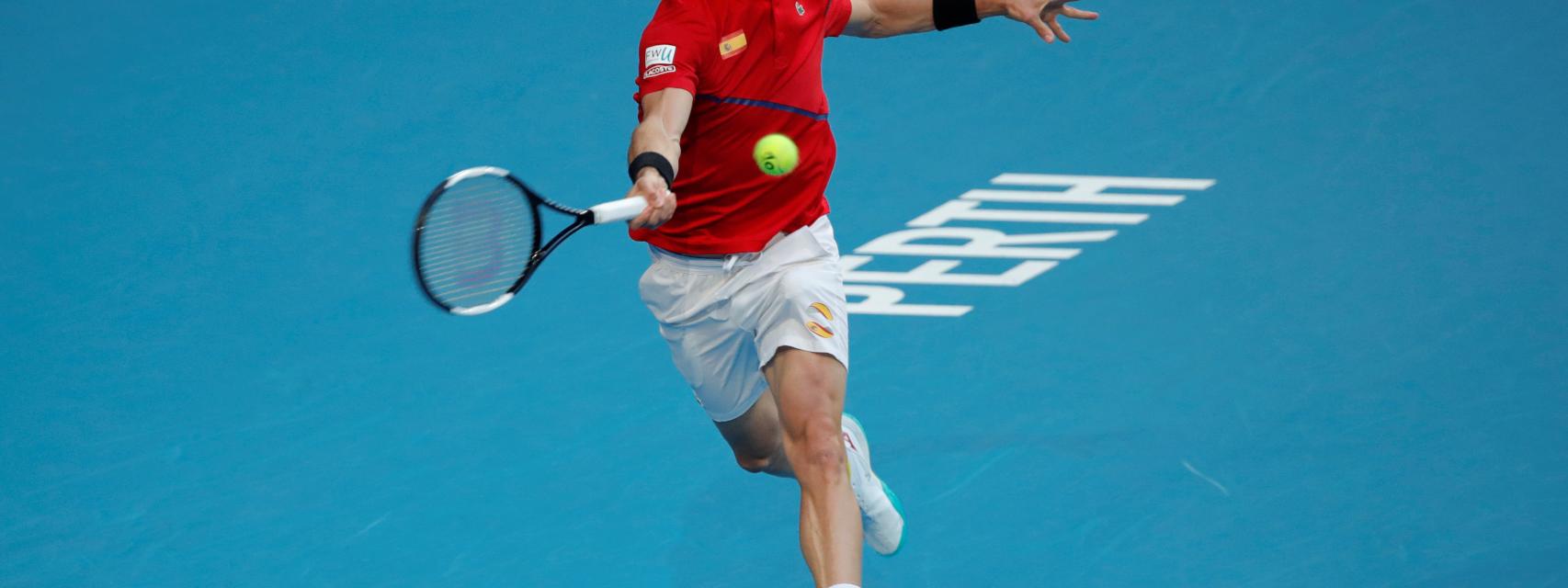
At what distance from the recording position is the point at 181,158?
8125 mm

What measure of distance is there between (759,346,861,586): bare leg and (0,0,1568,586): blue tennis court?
78 cm

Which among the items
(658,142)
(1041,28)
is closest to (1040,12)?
(1041,28)

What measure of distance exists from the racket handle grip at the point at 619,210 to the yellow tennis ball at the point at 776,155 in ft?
2.34

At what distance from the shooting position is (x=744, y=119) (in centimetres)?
474

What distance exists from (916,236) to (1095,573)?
237 cm

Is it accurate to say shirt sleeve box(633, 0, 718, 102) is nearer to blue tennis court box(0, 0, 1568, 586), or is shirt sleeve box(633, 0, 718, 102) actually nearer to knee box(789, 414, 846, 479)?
knee box(789, 414, 846, 479)

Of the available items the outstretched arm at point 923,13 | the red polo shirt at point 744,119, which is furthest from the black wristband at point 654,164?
the outstretched arm at point 923,13

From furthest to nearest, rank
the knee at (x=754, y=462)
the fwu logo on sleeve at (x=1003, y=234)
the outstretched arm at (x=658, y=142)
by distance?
the fwu logo on sleeve at (x=1003, y=234) → the knee at (x=754, y=462) → the outstretched arm at (x=658, y=142)

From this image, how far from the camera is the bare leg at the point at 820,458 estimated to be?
433 cm

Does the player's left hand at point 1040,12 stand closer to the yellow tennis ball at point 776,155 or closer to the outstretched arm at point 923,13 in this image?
the outstretched arm at point 923,13

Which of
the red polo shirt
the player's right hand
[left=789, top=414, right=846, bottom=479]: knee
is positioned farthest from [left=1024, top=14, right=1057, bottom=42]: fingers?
the player's right hand

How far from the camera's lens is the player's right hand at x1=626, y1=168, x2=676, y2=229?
4078mm

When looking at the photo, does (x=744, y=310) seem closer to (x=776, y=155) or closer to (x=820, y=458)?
(x=776, y=155)

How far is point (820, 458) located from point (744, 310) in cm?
55
